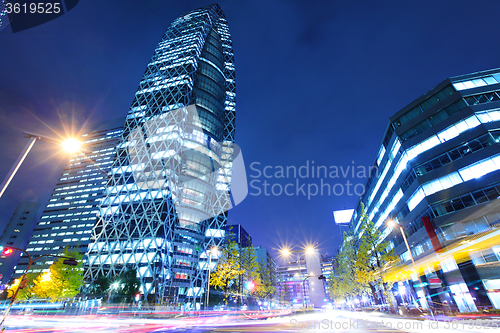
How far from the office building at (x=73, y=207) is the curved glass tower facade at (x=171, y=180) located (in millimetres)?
42459

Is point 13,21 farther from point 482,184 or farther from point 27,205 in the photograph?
point 27,205

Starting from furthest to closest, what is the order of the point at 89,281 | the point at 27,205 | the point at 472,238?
the point at 27,205 < the point at 89,281 < the point at 472,238

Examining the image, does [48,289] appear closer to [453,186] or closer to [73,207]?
[453,186]

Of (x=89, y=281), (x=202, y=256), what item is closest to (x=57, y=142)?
(x=89, y=281)

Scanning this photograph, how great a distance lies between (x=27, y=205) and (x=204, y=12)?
166518mm

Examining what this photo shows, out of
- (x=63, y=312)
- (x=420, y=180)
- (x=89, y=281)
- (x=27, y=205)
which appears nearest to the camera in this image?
(x=63, y=312)

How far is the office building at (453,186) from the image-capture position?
25359 millimetres

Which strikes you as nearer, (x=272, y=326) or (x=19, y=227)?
(x=272, y=326)

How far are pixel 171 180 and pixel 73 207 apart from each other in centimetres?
9371

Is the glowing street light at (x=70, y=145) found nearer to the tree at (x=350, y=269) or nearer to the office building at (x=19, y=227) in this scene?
the tree at (x=350, y=269)

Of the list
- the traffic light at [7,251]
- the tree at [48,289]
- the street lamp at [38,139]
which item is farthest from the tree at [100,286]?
the street lamp at [38,139]

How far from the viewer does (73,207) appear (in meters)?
129

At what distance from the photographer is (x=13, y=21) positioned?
1353 inches

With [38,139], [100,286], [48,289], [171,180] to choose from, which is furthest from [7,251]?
[171,180]
